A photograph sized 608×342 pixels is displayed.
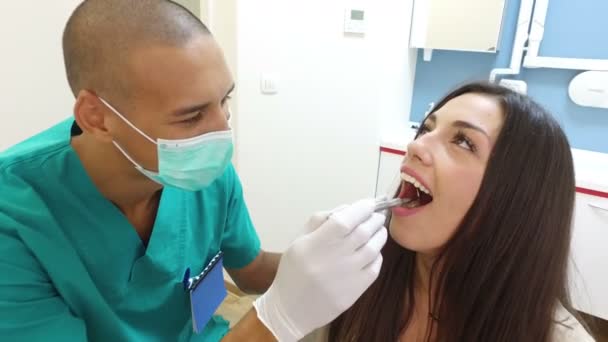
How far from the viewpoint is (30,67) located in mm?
1455

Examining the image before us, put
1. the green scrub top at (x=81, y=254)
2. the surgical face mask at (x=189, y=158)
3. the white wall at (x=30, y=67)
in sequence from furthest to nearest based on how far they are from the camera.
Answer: the white wall at (x=30, y=67) → the surgical face mask at (x=189, y=158) → the green scrub top at (x=81, y=254)

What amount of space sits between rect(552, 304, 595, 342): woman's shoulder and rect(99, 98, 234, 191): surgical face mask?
0.84 meters

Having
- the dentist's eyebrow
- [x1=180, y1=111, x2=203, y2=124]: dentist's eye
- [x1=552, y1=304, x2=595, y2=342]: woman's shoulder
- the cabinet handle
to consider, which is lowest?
the cabinet handle

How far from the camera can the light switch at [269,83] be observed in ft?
7.13

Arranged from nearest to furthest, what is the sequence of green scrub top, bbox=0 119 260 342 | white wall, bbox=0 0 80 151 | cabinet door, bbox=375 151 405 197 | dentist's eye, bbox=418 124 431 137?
green scrub top, bbox=0 119 260 342, dentist's eye, bbox=418 124 431 137, white wall, bbox=0 0 80 151, cabinet door, bbox=375 151 405 197

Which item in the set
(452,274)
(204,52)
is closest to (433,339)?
(452,274)

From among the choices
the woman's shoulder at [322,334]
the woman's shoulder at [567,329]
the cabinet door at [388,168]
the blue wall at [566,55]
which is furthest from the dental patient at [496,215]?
the cabinet door at [388,168]

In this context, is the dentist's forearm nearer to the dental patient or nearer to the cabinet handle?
the dental patient

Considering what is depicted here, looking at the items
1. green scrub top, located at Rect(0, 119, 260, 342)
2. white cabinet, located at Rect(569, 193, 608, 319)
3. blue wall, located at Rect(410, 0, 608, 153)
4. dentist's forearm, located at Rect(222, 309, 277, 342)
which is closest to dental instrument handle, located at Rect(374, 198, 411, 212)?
dentist's forearm, located at Rect(222, 309, 277, 342)

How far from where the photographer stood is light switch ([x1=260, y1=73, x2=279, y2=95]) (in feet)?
7.13

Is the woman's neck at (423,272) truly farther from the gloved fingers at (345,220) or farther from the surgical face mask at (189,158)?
the surgical face mask at (189,158)

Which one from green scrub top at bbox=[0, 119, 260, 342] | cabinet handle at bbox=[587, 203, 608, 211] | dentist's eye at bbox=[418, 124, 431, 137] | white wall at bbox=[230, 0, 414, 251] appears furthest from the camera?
white wall at bbox=[230, 0, 414, 251]

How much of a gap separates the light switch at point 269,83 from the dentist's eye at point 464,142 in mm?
1367

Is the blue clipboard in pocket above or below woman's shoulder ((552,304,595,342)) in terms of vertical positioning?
below
